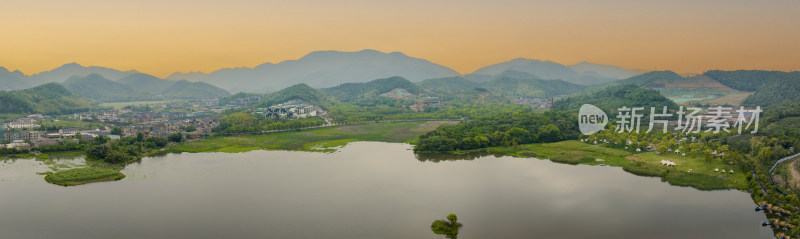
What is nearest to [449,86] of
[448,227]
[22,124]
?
[22,124]

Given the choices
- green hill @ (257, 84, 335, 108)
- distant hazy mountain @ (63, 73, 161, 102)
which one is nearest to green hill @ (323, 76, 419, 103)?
green hill @ (257, 84, 335, 108)

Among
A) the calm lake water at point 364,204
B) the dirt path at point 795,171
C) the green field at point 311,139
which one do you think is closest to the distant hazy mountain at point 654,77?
the green field at point 311,139

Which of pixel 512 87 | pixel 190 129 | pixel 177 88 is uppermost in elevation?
pixel 177 88

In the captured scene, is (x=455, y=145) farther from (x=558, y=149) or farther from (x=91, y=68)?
(x=91, y=68)

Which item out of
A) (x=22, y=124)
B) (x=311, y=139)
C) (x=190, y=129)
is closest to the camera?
(x=311, y=139)

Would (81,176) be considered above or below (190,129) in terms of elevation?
below

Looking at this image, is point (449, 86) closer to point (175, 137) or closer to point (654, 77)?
point (654, 77)

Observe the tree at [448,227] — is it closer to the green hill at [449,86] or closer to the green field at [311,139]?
the green field at [311,139]
